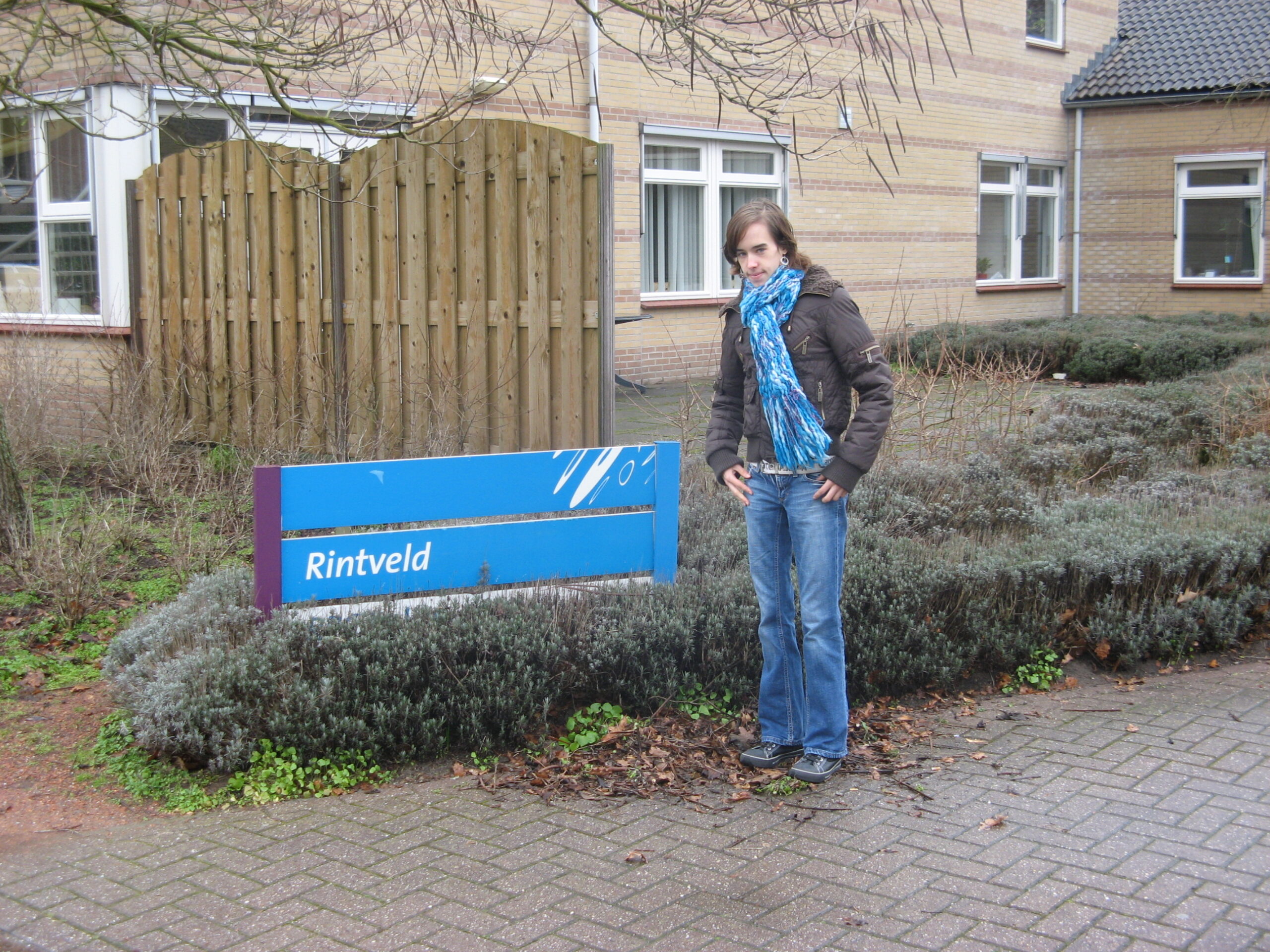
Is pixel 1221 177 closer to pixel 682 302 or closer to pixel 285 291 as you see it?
pixel 682 302

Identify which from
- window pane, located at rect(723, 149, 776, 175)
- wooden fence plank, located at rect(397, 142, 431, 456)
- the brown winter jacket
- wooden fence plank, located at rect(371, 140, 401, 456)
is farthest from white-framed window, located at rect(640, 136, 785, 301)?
the brown winter jacket

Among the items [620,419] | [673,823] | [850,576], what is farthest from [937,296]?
[673,823]

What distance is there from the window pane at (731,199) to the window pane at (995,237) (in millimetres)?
5071

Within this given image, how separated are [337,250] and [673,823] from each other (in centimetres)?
539

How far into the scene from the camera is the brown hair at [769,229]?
161 inches

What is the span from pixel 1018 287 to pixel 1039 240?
139 centimetres

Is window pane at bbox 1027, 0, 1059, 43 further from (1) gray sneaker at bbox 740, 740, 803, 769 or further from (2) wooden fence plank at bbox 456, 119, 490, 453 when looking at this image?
(1) gray sneaker at bbox 740, 740, 803, 769

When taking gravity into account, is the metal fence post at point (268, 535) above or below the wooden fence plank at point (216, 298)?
below

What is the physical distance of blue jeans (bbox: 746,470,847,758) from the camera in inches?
160

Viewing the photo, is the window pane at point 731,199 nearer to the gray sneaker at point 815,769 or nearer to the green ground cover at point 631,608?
the green ground cover at point 631,608

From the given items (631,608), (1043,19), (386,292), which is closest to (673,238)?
(386,292)

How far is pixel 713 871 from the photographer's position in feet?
11.6

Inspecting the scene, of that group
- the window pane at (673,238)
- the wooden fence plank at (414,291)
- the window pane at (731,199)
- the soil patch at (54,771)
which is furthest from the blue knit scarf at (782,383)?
the window pane at (731,199)

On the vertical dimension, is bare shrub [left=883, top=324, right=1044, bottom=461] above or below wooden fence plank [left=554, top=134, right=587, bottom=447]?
below
